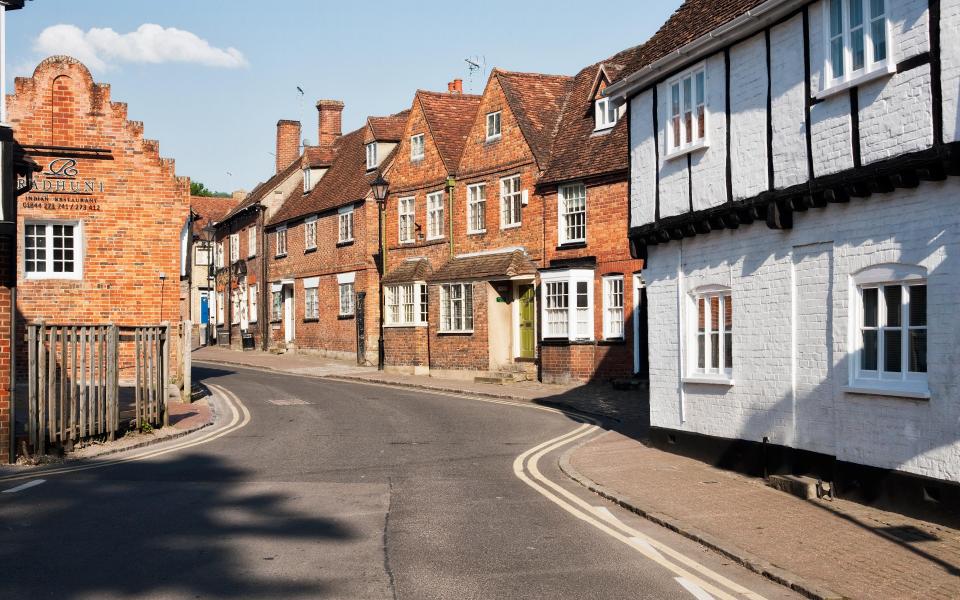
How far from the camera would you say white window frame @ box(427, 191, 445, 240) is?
35.0 metres

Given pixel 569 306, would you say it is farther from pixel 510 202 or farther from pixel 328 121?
pixel 328 121

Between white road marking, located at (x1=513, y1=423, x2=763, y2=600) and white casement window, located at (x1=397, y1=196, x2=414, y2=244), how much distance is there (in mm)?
20968

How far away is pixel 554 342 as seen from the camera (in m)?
29.1

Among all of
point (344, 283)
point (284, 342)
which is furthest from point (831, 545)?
point (284, 342)

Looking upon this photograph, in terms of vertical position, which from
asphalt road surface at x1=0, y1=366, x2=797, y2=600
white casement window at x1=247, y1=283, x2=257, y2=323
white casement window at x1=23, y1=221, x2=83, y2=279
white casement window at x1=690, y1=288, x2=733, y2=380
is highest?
white casement window at x1=23, y1=221, x2=83, y2=279

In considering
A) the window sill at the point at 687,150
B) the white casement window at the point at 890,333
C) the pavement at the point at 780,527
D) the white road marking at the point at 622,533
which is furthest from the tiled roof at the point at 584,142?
the white casement window at the point at 890,333

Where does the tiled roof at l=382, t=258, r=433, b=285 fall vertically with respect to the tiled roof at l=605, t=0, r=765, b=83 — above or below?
below

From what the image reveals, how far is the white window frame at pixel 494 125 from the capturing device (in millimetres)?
32531

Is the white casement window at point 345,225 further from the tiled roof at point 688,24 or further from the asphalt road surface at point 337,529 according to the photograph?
the tiled roof at point 688,24

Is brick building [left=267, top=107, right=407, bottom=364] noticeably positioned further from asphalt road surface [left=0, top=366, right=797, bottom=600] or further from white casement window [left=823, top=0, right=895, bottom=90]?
white casement window [left=823, top=0, right=895, bottom=90]

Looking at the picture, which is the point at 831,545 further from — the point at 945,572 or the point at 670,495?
the point at 670,495

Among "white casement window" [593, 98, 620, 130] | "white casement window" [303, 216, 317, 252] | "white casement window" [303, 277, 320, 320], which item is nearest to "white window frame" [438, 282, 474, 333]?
"white casement window" [593, 98, 620, 130]

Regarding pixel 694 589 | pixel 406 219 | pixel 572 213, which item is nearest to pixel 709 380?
pixel 694 589

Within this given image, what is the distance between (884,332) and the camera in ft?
36.5
